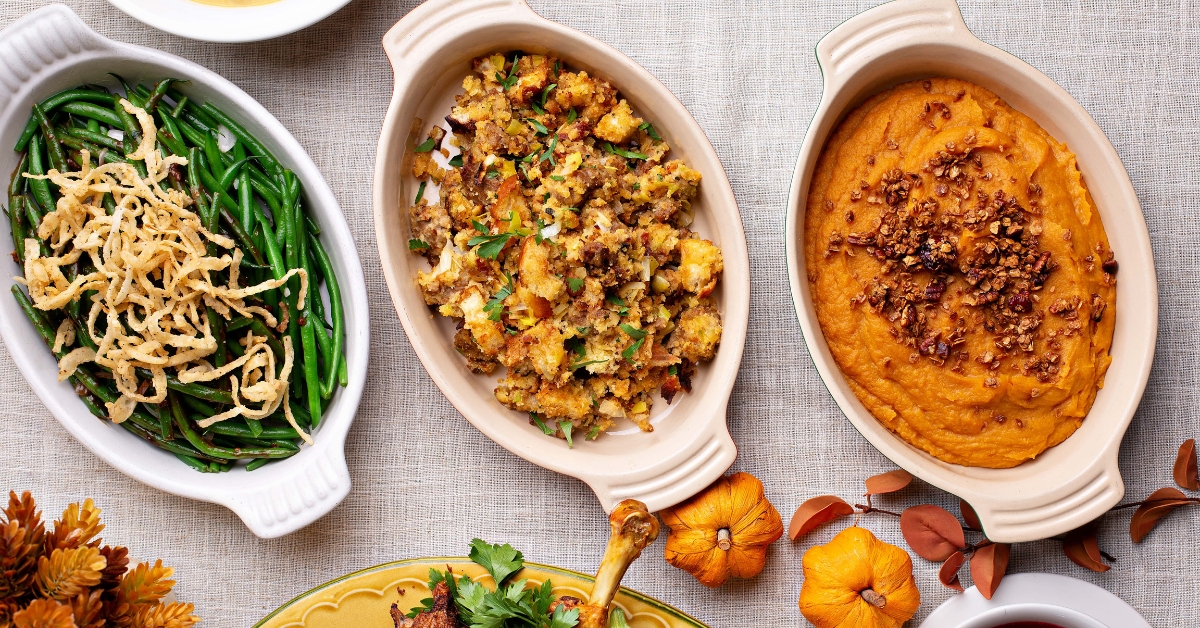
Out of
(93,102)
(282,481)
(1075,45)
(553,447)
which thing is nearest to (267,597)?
(282,481)

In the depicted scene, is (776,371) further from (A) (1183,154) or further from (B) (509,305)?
(A) (1183,154)

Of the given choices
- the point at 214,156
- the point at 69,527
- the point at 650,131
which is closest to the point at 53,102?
the point at 214,156

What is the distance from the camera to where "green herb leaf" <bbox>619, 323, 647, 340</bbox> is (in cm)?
283

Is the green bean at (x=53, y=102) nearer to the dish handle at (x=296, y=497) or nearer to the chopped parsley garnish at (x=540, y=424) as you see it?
the dish handle at (x=296, y=497)

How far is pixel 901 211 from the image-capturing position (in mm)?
2777

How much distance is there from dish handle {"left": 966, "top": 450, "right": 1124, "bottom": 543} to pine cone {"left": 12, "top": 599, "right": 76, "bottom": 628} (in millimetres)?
2732

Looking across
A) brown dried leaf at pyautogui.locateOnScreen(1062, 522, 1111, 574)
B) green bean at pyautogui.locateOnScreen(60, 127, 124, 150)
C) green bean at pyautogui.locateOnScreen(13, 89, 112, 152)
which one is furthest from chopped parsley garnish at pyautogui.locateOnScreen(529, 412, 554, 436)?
brown dried leaf at pyautogui.locateOnScreen(1062, 522, 1111, 574)

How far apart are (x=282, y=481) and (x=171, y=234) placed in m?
0.94

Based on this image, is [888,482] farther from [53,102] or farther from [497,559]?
[53,102]

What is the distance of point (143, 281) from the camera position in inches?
108

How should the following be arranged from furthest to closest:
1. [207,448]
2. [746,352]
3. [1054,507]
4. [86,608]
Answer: [746,352], [207,448], [1054,507], [86,608]

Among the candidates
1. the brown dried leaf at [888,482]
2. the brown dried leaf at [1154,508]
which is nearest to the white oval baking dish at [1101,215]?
the brown dried leaf at [888,482]

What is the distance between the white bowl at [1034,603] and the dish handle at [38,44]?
368 cm

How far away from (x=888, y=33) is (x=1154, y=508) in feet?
6.89
